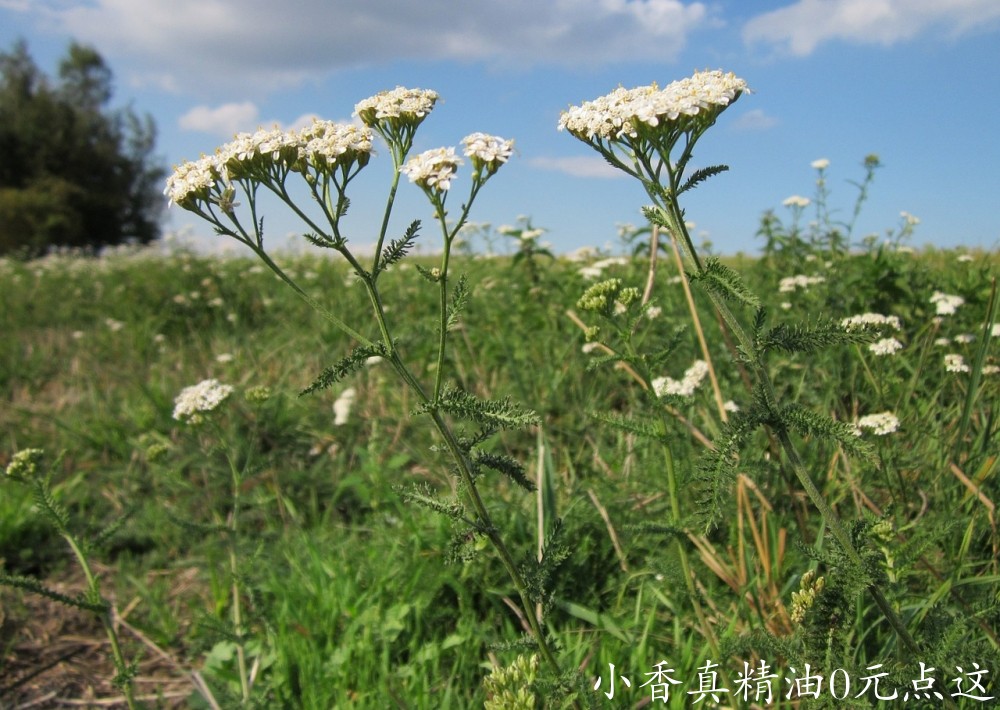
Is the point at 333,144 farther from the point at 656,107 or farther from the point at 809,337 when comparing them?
the point at 809,337

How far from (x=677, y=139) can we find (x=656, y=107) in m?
0.13

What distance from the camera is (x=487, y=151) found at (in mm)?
1697

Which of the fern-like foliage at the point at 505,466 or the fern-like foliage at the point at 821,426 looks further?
the fern-like foliage at the point at 505,466

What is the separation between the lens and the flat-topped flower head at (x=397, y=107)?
1.82m

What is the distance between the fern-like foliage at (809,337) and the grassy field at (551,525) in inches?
8.7

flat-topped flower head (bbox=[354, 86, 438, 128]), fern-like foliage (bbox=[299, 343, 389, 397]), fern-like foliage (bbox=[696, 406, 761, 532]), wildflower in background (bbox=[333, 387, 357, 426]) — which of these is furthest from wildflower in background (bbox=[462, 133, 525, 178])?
wildflower in background (bbox=[333, 387, 357, 426])

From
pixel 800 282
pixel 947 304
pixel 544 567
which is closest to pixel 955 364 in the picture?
pixel 947 304

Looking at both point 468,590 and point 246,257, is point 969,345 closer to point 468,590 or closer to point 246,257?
point 468,590

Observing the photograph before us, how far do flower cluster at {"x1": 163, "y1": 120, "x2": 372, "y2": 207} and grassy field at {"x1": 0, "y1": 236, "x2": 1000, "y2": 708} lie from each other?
0.72 meters

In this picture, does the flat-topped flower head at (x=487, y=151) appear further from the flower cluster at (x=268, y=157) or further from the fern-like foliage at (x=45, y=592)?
the fern-like foliage at (x=45, y=592)

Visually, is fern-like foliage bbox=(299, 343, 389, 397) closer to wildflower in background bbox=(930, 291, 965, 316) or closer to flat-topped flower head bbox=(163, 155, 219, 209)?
flat-topped flower head bbox=(163, 155, 219, 209)

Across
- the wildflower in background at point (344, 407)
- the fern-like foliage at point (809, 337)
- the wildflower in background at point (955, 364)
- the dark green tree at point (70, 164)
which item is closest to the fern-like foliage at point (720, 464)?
the fern-like foliage at point (809, 337)

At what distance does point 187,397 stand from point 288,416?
4.48 feet

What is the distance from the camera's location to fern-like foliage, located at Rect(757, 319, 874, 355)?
159 centimetres
